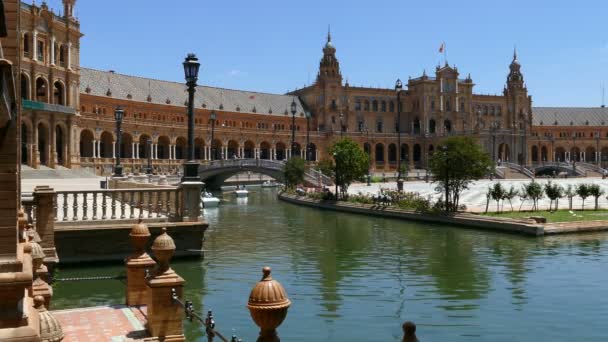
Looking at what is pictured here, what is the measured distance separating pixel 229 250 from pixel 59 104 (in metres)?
41.8

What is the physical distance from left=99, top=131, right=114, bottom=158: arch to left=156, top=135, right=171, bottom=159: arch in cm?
803

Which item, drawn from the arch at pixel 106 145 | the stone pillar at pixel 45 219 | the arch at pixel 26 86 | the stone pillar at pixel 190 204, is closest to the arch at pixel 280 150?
the arch at pixel 106 145

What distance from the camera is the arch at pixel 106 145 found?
77.9 metres

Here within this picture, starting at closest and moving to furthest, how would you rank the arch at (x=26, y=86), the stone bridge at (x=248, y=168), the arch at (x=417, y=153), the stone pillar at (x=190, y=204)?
the stone pillar at (x=190, y=204)
the arch at (x=26, y=86)
the stone bridge at (x=248, y=168)
the arch at (x=417, y=153)

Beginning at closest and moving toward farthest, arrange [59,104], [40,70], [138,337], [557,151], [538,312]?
[138,337]
[538,312]
[40,70]
[59,104]
[557,151]

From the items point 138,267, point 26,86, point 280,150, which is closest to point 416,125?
point 280,150

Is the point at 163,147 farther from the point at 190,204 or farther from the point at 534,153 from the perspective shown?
the point at 534,153

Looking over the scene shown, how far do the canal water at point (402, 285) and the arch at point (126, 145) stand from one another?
179 ft

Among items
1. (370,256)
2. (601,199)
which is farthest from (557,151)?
(370,256)

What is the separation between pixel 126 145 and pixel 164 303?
2972 inches

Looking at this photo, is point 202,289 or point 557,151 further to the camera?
point 557,151

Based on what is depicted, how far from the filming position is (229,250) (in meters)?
24.0

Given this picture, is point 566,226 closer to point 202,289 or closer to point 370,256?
point 370,256

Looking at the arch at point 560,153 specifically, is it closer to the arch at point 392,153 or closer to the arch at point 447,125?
the arch at point 447,125
